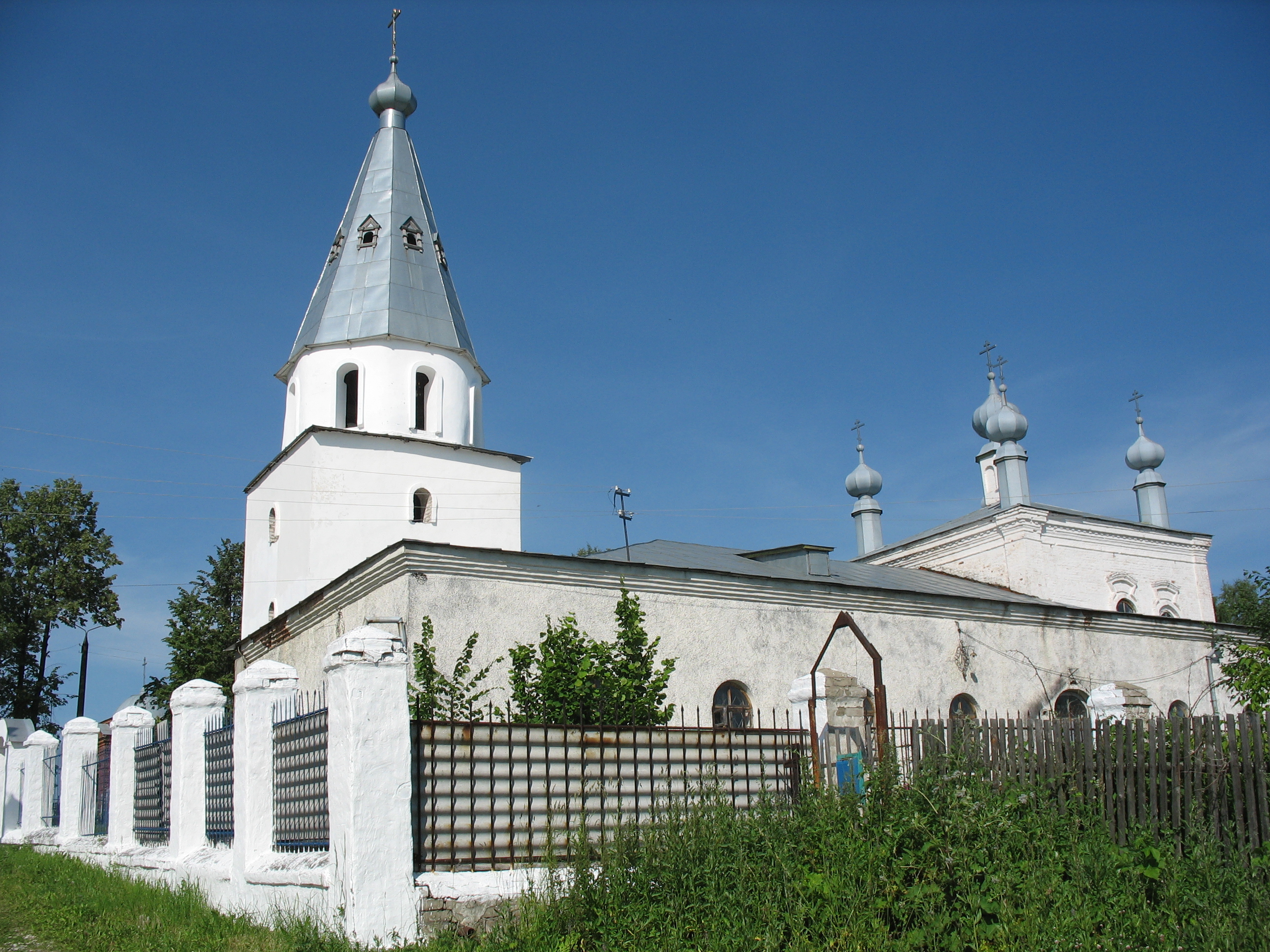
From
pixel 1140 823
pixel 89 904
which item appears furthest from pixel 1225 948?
pixel 89 904

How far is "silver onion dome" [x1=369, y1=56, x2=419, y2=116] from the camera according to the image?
22.8 metres

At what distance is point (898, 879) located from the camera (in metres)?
6.11

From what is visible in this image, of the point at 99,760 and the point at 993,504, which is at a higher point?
the point at 993,504

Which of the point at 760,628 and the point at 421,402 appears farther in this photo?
the point at 421,402

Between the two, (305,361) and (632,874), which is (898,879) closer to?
(632,874)

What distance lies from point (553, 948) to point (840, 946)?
162 centimetres

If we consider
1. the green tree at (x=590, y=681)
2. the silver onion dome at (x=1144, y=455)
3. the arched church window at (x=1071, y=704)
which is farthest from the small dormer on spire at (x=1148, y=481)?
the green tree at (x=590, y=681)

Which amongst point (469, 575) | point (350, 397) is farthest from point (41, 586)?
point (469, 575)

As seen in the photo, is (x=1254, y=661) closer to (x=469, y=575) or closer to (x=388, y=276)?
(x=469, y=575)

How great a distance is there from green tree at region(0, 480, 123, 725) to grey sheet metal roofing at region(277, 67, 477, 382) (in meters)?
12.1

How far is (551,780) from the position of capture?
8.06 meters

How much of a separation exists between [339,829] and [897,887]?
133 inches

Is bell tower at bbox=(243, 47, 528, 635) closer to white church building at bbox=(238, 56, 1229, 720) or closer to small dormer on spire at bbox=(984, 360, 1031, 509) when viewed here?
white church building at bbox=(238, 56, 1229, 720)

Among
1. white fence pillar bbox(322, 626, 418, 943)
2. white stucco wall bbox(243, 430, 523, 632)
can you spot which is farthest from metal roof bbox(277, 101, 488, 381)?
white fence pillar bbox(322, 626, 418, 943)
